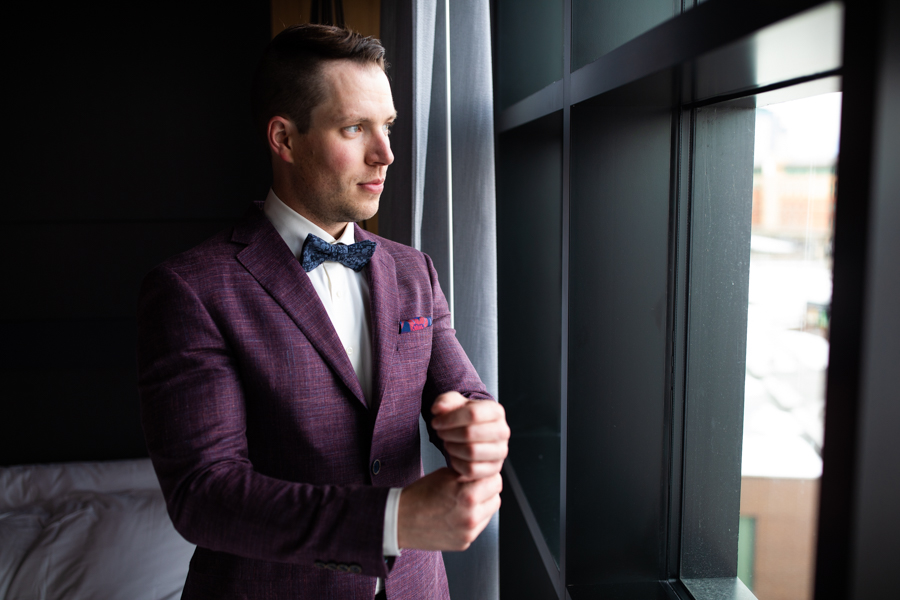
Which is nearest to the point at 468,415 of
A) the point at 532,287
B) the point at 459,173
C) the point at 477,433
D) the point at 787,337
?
the point at 477,433

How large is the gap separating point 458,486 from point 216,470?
322mm

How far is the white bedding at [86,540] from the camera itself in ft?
6.00

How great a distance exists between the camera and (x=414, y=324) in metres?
1.13

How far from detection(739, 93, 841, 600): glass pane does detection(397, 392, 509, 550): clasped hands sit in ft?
1.52

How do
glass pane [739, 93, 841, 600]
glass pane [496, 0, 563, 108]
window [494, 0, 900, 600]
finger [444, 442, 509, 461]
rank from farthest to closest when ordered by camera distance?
glass pane [496, 0, 563, 108]
window [494, 0, 900, 600]
glass pane [739, 93, 841, 600]
finger [444, 442, 509, 461]

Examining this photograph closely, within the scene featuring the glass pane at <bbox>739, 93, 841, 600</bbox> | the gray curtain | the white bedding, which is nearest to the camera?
the glass pane at <bbox>739, 93, 841, 600</bbox>

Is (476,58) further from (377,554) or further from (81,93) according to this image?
(81,93)

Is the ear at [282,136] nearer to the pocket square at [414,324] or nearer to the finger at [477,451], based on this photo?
the pocket square at [414,324]

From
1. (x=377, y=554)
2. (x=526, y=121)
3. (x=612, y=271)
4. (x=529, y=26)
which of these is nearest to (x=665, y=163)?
(x=612, y=271)

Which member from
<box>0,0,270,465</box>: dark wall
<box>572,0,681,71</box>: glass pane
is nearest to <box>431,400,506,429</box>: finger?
<box>572,0,681,71</box>: glass pane

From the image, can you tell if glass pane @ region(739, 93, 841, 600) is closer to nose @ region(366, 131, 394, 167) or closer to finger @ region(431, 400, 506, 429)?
finger @ region(431, 400, 506, 429)

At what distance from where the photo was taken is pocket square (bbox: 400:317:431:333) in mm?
1116

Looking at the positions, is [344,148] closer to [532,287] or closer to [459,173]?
[459,173]

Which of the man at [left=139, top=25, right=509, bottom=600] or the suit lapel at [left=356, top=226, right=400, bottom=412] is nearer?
the man at [left=139, top=25, right=509, bottom=600]
